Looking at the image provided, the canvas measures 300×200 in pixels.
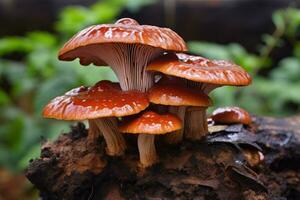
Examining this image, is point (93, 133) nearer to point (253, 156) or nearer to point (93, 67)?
point (253, 156)

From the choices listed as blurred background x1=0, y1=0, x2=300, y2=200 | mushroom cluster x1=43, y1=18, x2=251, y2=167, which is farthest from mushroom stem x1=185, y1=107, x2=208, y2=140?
blurred background x1=0, y1=0, x2=300, y2=200

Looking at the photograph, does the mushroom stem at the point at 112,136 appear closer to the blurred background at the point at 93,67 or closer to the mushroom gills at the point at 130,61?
the mushroom gills at the point at 130,61

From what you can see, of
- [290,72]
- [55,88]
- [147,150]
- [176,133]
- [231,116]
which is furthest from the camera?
[290,72]

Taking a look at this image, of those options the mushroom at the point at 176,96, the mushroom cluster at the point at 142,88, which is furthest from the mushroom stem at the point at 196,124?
the mushroom at the point at 176,96

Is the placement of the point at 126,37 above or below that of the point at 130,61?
above

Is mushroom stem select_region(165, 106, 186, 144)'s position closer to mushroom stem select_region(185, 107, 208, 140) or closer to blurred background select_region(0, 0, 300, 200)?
mushroom stem select_region(185, 107, 208, 140)

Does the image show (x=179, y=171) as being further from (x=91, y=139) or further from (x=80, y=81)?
(x=80, y=81)

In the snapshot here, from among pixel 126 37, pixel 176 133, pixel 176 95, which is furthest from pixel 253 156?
pixel 126 37
